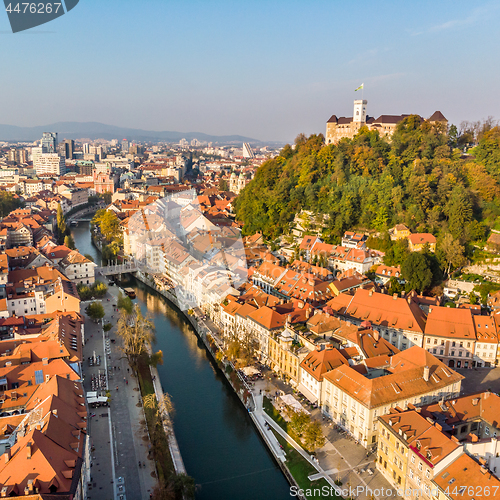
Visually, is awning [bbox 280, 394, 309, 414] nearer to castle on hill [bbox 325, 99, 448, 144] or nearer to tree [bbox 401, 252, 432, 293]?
tree [bbox 401, 252, 432, 293]

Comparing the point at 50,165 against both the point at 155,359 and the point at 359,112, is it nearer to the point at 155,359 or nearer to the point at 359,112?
the point at 359,112

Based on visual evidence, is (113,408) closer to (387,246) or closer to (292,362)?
(292,362)

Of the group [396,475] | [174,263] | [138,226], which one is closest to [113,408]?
[396,475]

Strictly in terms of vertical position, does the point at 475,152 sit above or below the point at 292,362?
above

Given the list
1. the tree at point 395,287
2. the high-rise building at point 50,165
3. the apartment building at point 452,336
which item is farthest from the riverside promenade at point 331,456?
the high-rise building at point 50,165

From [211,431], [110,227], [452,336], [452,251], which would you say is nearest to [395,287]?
[452,251]

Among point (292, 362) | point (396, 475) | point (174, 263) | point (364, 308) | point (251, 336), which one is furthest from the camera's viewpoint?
point (174, 263)

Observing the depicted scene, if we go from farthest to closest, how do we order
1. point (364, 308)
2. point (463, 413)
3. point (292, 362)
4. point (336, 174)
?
point (336, 174), point (364, 308), point (292, 362), point (463, 413)
